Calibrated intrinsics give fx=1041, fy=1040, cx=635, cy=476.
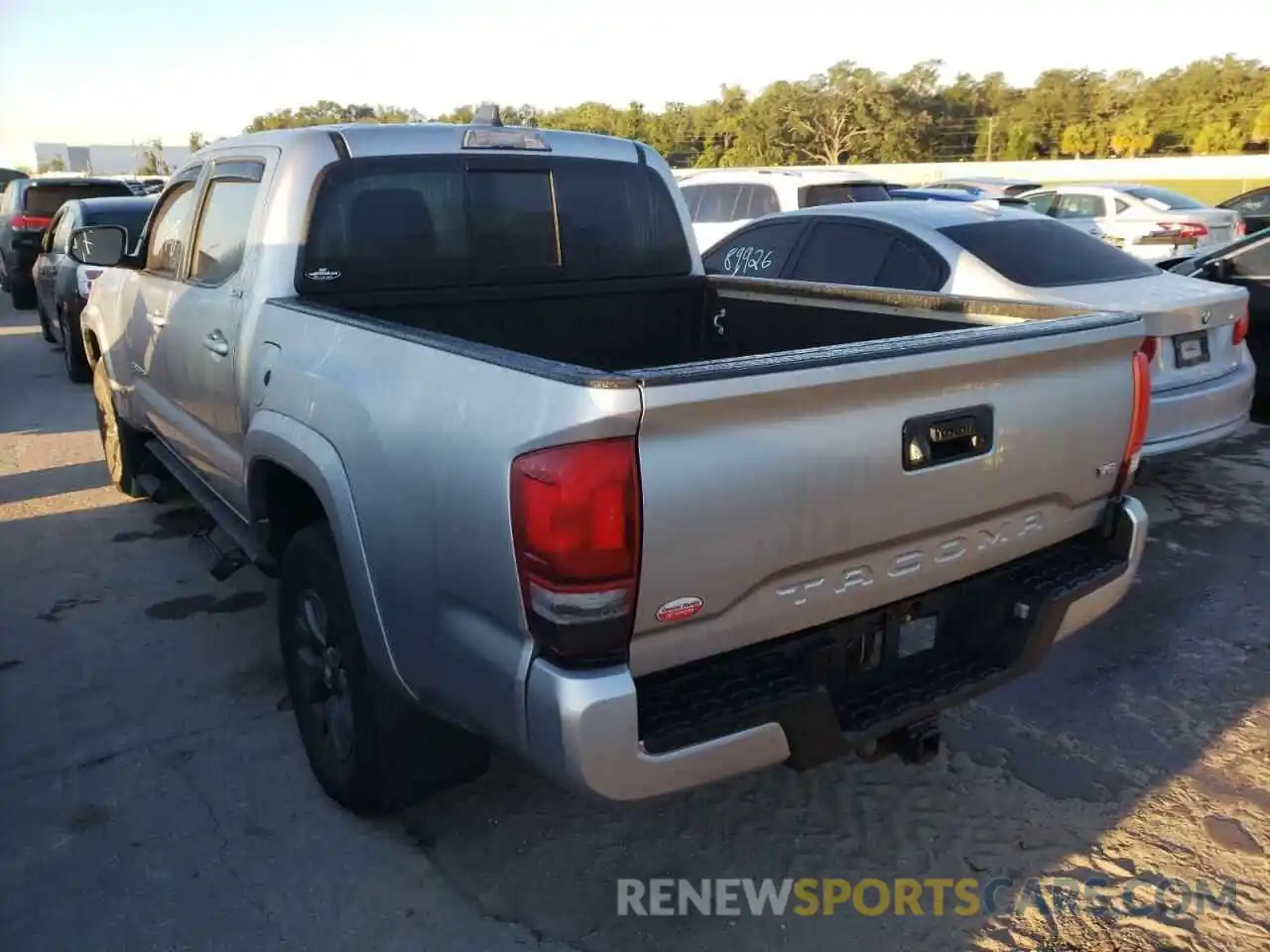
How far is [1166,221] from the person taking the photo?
15172 millimetres

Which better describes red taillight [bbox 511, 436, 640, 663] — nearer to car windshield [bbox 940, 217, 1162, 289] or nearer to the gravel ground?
the gravel ground

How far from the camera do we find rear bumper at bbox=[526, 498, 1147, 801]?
2172mm

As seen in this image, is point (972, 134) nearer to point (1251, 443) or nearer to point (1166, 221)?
point (1166, 221)

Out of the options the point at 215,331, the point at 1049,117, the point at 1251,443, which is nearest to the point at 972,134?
the point at 1049,117

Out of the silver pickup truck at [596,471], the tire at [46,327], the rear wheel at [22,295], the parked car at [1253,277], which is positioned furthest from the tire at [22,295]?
the parked car at [1253,277]

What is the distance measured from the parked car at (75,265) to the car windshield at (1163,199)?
554 inches

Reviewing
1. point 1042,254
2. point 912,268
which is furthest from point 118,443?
point 1042,254

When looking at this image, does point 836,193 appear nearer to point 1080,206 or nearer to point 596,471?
point 1080,206

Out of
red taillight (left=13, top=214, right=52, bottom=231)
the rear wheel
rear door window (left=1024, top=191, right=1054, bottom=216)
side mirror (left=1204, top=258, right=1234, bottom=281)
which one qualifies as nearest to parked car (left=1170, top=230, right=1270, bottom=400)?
side mirror (left=1204, top=258, right=1234, bottom=281)

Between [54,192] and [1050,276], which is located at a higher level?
[54,192]

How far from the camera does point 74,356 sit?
33.4 feet

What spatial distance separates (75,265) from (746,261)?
616 centimetres

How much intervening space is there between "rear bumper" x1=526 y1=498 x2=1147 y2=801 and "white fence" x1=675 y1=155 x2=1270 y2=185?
122 feet

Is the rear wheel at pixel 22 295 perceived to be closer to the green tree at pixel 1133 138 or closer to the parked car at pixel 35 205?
the parked car at pixel 35 205
